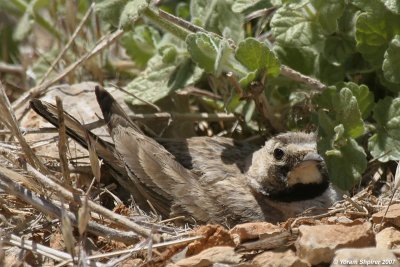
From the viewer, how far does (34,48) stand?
5613 mm

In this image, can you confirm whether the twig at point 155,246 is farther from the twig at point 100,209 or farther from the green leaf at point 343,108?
the green leaf at point 343,108

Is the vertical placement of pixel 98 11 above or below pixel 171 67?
above

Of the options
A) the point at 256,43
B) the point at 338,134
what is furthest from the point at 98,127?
the point at 338,134

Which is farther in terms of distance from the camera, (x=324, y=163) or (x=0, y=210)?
(x=324, y=163)

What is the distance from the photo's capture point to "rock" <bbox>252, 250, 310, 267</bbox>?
3086 millimetres

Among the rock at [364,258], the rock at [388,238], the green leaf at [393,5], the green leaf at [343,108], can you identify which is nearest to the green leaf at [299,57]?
the green leaf at [343,108]

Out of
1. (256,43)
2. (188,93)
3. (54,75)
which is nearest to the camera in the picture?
(256,43)

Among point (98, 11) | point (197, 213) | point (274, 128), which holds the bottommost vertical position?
point (197, 213)

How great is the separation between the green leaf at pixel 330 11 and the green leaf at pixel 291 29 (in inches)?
4.9

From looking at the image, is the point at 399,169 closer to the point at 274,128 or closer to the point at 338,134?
the point at 338,134

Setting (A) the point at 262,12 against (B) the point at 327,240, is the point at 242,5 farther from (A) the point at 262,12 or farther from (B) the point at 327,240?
(B) the point at 327,240

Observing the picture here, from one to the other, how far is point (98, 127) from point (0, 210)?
1.07 metres

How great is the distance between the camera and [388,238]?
340cm

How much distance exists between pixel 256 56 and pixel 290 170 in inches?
25.7
